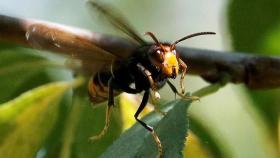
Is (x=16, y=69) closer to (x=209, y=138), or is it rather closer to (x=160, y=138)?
(x=209, y=138)

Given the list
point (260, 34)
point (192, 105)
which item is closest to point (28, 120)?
point (192, 105)

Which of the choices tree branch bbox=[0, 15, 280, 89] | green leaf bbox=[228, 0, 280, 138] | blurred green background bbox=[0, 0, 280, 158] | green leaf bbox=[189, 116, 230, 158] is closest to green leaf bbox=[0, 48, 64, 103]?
blurred green background bbox=[0, 0, 280, 158]

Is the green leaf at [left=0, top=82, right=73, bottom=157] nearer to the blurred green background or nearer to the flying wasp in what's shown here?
the blurred green background

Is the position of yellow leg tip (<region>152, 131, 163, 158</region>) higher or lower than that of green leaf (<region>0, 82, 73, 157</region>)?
higher

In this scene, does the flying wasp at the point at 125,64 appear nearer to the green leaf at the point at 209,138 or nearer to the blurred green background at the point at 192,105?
the blurred green background at the point at 192,105

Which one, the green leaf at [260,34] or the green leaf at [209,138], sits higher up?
the green leaf at [260,34]

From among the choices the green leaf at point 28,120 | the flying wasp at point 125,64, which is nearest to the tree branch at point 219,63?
A: the flying wasp at point 125,64

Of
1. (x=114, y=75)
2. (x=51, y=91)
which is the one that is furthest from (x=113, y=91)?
(x=51, y=91)
